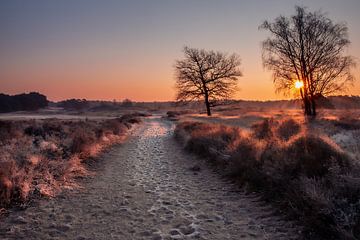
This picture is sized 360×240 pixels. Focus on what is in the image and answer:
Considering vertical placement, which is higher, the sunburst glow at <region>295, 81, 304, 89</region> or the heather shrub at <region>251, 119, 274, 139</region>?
the sunburst glow at <region>295, 81, 304, 89</region>

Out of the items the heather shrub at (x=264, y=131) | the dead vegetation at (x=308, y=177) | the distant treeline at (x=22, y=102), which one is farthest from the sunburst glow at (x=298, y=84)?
the distant treeline at (x=22, y=102)

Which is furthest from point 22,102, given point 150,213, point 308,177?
point 308,177

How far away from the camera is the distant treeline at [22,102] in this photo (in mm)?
131750

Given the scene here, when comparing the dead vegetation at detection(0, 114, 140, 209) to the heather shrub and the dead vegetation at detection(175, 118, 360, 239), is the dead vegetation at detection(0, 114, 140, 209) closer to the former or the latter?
the dead vegetation at detection(175, 118, 360, 239)

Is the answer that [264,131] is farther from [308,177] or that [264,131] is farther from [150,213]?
[150,213]

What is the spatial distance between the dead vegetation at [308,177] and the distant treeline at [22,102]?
13214cm

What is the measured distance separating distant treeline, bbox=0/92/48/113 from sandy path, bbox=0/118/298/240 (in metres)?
131

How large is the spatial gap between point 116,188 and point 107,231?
142 inches

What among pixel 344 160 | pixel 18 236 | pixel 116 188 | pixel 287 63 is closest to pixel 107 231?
pixel 18 236

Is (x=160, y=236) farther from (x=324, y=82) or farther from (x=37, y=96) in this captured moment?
(x=37, y=96)

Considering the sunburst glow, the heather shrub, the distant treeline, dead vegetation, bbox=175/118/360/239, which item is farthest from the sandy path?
the distant treeline

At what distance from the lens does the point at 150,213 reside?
8031 mm

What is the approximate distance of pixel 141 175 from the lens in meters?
12.5

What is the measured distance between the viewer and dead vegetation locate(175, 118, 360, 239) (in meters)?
6.07
